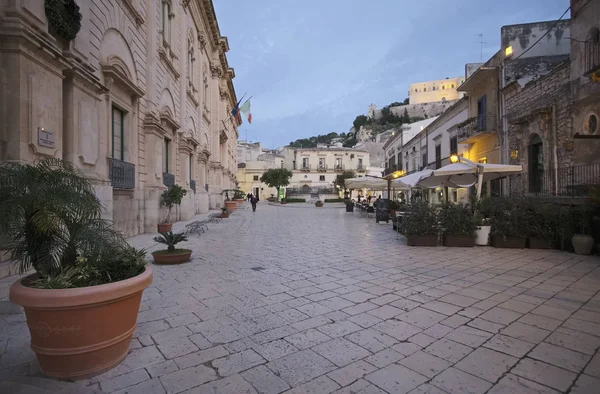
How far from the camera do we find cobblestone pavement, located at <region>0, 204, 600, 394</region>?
2258mm

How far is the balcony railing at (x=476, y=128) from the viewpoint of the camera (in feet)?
52.1

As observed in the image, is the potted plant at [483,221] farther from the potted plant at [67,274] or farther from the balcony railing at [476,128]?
the balcony railing at [476,128]

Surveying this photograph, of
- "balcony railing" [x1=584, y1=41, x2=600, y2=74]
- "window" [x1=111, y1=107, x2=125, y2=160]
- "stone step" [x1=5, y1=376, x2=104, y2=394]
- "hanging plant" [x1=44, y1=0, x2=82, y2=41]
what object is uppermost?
"balcony railing" [x1=584, y1=41, x2=600, y2=74]

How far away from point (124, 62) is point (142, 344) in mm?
8271

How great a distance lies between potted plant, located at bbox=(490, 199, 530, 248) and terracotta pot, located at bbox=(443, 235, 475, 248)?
567mm

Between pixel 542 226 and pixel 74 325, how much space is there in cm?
929

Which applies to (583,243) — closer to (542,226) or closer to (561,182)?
(542,226)

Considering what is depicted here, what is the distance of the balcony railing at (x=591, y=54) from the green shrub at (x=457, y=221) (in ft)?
20.0

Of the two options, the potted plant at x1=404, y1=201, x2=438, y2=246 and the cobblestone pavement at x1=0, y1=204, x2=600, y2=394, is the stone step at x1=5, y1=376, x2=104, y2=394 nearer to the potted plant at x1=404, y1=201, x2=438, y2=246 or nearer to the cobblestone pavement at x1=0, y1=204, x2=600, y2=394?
the cobblestone pavement at x1=0, y1=204, x2=600, y2=394

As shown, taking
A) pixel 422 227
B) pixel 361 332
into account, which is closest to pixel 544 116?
pixel 422 227

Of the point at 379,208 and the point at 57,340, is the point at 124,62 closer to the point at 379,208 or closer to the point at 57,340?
the point at 57,340

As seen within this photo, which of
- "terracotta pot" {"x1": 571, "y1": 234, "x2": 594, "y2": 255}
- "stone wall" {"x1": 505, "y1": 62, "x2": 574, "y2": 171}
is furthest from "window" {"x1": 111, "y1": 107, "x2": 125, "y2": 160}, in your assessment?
"stone wall" {"x1": 505, "y1": 62, "x2": 574, "y2": 171}

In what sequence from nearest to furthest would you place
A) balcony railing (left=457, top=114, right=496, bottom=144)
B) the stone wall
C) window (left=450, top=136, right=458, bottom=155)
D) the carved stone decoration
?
the stone wall, balcony railing (left=457, top=114, right=496, bottom=144), window (left=450, top=136, right=458, bottom=155), the carved stone decoration

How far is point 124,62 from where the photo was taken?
844 cm
